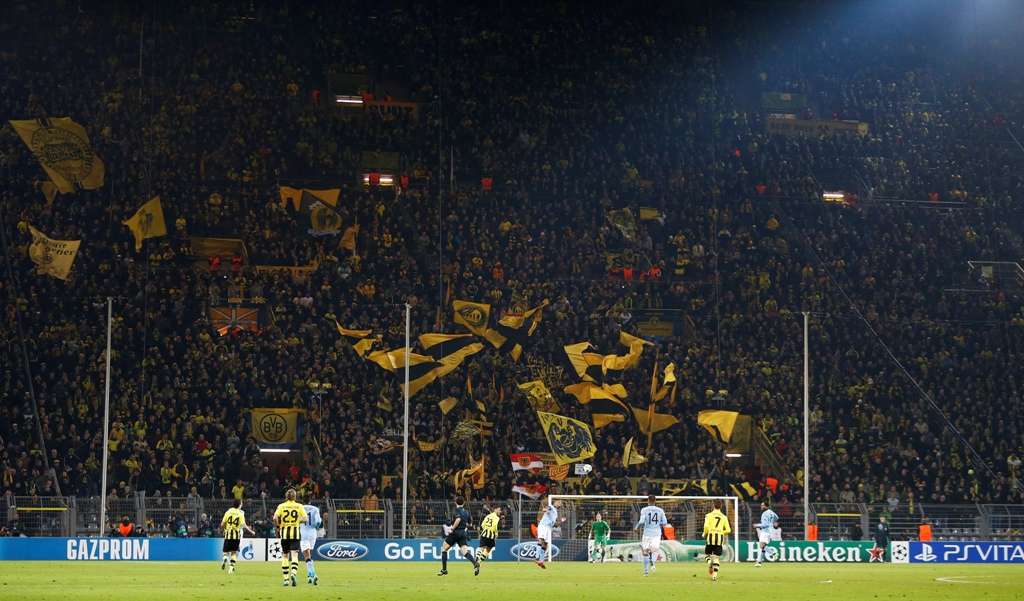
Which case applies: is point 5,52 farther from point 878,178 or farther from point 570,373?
point 878,178

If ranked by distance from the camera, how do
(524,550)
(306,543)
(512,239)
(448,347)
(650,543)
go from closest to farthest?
1. (306,543)
2. (650,543)
3. (524,550)
4. (448,347)
5. (512,239)

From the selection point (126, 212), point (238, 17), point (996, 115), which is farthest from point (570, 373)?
point (996, 115)

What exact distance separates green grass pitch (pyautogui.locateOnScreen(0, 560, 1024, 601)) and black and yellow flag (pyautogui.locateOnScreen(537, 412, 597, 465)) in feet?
36.4

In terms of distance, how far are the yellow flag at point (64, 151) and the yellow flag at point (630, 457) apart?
26602 mm

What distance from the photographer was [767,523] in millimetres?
49031

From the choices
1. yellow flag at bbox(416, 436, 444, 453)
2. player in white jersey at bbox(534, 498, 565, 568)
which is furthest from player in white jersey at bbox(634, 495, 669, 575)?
yellow flag at bbox(416, 436, 444, 453)

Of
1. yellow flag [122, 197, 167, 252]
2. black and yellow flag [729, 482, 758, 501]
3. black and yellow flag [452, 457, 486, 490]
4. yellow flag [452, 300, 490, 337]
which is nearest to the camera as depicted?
black and yellow flag [452, 457, 486, 490]

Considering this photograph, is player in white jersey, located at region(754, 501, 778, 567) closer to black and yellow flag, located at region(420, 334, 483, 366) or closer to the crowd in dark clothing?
the crowd in dark clothing

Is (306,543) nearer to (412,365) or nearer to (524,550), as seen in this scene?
(524,550)

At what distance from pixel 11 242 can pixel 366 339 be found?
1590 cm

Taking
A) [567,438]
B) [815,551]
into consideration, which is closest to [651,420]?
[567,438]

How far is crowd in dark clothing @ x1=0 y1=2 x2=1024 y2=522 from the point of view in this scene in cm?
5694

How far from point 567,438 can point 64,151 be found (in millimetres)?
26654

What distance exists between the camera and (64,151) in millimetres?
64812
